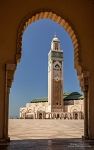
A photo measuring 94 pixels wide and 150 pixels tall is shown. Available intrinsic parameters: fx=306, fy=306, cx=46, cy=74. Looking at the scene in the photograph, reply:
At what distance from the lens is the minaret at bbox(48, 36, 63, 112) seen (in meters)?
50.9

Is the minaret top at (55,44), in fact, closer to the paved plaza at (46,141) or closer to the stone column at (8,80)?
the paved plaza at (46,141)

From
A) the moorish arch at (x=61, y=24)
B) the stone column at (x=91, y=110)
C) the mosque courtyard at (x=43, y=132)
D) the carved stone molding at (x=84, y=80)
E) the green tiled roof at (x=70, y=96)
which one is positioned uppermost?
the green tiled roof at (x=70, y=96)

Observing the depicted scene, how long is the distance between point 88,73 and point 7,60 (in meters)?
1.78

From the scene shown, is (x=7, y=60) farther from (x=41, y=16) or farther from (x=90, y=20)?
(x=90, y=20)

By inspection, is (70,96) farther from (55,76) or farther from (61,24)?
(61,24)

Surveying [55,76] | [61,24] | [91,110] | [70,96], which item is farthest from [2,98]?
[70,96]

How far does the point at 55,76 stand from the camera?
52500 mm

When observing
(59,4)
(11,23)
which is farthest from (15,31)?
(59,4)

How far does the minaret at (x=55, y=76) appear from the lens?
5091cm

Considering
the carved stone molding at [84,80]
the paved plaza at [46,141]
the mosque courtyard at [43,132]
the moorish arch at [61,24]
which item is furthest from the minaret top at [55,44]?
the carved stone molding at [84,80]

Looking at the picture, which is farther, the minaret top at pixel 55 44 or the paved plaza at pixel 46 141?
the minaret top at pixel 55 44

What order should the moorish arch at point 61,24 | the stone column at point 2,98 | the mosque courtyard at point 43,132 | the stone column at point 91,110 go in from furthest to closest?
the mosque courtyard at point 43,132 → the stone column at point 91,110 → the moorish arch at point 61,24 → the stone column at point 2,98

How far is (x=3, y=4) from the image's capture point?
6.77 m

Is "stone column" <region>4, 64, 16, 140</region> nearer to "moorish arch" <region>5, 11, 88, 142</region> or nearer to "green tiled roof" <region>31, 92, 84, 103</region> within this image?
"moorish arch" <region>5, 11, 88, 142</region>
